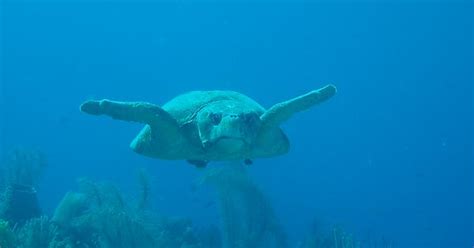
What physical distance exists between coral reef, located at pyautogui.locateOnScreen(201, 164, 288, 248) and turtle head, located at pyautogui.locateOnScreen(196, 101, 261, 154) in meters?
7.09

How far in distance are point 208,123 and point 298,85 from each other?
230 ft

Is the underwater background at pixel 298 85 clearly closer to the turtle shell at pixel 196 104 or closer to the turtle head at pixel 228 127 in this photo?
the turtle shell at pixel 196 104

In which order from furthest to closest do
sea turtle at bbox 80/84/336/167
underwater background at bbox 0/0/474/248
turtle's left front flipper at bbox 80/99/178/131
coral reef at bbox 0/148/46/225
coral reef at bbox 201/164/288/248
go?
underwater background at bbox 0/0/474/248 → coral reef at bbox 201/164/288/248 → coral reef at bbox 0/148/46/225 → sea turtle at bbox 80/84/336/167 → turtle's left front flipper at bbox 80/99/178/131

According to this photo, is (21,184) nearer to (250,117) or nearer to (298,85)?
(250,117)

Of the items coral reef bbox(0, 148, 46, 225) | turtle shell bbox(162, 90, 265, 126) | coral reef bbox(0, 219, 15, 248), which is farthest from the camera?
coral reef bbox(0, 148, 46, 225)

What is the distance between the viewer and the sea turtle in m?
5.67

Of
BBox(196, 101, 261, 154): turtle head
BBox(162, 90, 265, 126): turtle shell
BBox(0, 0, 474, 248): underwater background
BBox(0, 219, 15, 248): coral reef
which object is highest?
BBox(0, 0, 474, 248): underwater background

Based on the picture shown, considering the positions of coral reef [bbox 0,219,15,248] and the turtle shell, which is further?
the turtle shell

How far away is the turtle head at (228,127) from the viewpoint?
5.69 metres

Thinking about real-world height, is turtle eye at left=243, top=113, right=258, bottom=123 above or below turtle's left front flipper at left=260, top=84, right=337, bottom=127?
below

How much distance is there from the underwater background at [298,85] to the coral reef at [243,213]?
78.3 ft

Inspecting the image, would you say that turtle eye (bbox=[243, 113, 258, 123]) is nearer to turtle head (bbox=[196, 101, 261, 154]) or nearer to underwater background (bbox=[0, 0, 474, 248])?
turtle head (bbox=[196, 101, 261, 154])

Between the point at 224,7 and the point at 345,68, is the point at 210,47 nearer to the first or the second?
the point at 224,7

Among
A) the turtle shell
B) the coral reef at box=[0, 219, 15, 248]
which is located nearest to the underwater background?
the turtle shell
